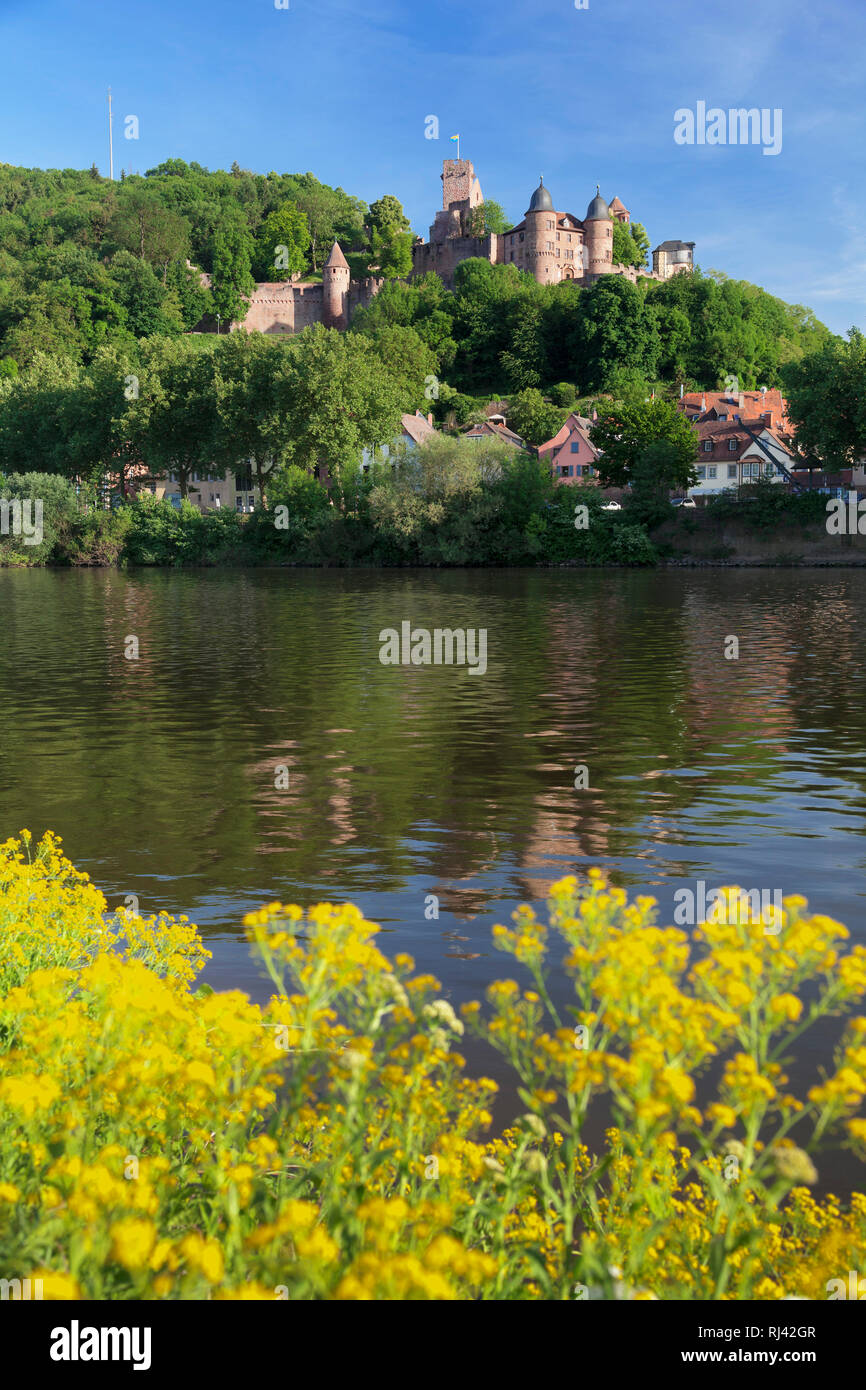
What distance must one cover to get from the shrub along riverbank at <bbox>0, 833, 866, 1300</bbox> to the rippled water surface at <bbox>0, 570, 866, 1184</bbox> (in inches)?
177

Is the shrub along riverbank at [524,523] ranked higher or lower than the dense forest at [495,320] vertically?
lower

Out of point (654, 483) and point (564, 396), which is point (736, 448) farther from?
point (654, 483)

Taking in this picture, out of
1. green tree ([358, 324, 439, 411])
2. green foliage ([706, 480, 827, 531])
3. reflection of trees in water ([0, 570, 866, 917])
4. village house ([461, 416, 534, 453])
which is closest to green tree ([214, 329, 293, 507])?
green foliage ([706, 480, 827, 531])

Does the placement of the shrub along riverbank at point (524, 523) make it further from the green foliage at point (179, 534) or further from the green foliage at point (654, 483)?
the green foliage at point (179, 534)

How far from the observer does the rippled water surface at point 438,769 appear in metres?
13.0

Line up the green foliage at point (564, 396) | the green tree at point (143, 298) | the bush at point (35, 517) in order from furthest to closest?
the green tree at point (143, 298) < the green foliage at point (564, 396) < the bush at point (35, 517)

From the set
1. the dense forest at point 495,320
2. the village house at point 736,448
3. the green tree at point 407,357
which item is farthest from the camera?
the dense forest at point 495,320

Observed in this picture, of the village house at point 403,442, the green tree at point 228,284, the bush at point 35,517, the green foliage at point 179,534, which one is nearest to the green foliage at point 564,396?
the village house at point 403,442

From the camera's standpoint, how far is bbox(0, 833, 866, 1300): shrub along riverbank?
378 cm

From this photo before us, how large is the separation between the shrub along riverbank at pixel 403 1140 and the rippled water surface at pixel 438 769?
4496mm

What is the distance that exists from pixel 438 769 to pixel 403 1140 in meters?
15.3

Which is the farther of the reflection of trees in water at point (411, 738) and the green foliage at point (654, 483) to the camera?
the green foliage at point (654, 483)

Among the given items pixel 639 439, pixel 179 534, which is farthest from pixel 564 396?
pixel 179 534

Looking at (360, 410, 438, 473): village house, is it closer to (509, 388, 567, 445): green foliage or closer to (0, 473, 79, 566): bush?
(509, 388, 567, 445): green foliage
